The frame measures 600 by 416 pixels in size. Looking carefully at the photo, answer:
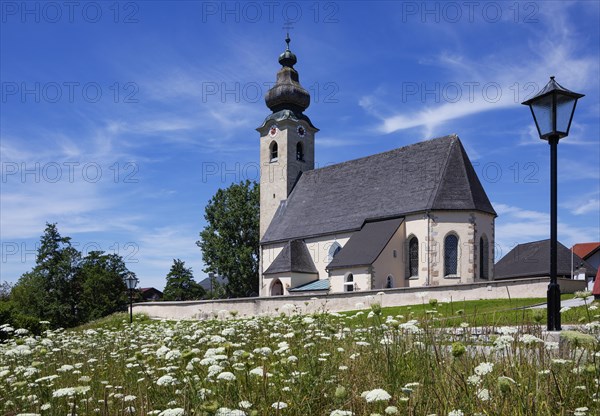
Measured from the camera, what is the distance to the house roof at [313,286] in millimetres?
39594

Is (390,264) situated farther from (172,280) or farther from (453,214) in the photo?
(172,280)

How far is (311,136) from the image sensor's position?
50.9 m

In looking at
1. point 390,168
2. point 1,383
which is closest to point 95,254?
point 390,168

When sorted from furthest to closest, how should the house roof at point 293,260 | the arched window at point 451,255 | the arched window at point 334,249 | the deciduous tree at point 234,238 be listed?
the deciduous tree at point 234,238 < the house roof at point 293,260 < the arched window at point 334,249 < the arched window at point 451,255

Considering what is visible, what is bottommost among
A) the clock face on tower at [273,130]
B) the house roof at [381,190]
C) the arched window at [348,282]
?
the arched window at [348,282]

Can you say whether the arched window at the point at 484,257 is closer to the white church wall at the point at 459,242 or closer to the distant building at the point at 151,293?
the white church wall at the point at 459,242

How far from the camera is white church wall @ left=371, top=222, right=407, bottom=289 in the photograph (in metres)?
35.4

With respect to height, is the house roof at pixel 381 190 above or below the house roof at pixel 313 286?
above

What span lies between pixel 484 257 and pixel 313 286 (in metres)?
12.8

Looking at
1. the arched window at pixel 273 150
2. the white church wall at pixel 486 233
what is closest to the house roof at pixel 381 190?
the white church wall at pixel 486 233

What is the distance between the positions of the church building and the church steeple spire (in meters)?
0.10

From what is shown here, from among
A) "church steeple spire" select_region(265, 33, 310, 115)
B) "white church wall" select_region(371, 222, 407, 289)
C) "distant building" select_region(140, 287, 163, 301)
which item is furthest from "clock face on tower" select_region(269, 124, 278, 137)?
"distant building" select_region(140, 287, 163, 301)

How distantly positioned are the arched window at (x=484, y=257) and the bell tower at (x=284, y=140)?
1899 cm

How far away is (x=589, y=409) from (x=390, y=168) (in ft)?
123
